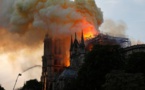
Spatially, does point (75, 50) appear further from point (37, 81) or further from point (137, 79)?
point (137, 79)

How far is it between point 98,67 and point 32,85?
7570cm

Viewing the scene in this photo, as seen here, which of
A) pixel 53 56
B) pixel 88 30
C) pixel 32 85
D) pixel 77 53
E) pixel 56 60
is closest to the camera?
pixel 77 53

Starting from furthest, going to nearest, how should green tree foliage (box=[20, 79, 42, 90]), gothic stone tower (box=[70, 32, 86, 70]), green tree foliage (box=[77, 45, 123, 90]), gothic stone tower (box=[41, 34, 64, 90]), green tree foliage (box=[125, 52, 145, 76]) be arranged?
1. gothic stone tower (box=[41, 34, 64, 90])
2. green tree foliage (box=[20, 79, 42, 90])
3. gothic stone tower (box=[70, 32, 86, 70])
4. green tree foliage (box=[77, 45, 123, 90])
5. green tree foliage (box=[125, 52, 145, 76])

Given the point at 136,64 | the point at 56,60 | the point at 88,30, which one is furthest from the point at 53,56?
the point at 136,64

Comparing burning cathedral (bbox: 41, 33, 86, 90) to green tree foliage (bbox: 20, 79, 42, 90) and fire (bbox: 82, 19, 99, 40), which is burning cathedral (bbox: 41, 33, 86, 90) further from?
fire (bbox: 82, 19, 99, 40)

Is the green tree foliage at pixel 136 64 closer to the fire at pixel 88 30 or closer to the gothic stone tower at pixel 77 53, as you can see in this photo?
the gothic stone tower at pixel 77 53

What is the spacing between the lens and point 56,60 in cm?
16012

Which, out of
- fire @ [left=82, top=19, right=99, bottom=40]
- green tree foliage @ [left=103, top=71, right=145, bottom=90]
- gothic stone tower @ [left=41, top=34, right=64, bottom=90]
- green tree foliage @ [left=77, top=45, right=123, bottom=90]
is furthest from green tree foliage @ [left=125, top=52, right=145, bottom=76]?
gothic stone tower @ [left=41, top=34, right=64, bottom=90]

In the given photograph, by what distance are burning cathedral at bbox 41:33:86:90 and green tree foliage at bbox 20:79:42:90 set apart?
2756mm

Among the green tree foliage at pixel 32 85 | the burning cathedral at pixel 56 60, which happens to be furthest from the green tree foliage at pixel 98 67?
the green tree foliage at pixel 32 85

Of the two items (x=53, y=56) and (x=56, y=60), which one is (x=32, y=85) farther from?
(x=56, y=60)

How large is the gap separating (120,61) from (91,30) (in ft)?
188

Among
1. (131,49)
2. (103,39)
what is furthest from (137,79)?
(103,39)

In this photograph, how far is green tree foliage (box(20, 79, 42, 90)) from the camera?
490 feet
